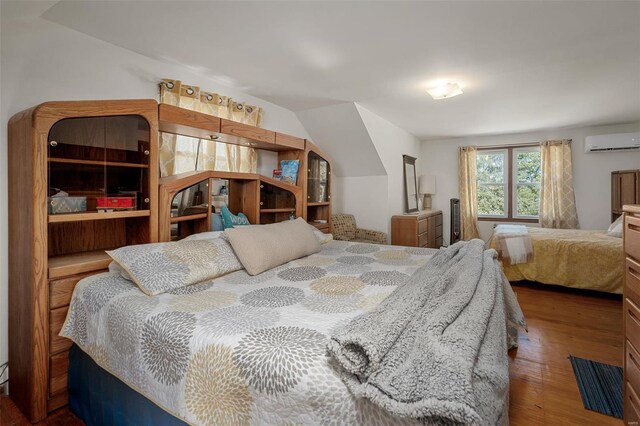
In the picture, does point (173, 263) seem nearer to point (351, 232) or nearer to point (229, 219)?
point (229, 219)

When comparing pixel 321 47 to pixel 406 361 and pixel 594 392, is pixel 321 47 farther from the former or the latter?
pixel 594 392

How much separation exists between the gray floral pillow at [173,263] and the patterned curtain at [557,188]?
Result: 514 centimetres

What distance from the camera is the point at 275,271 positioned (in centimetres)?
186

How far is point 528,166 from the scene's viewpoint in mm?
5266

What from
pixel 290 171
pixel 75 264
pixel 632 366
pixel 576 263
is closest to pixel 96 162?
pixel 75 264

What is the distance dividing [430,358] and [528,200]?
5603 millimetres

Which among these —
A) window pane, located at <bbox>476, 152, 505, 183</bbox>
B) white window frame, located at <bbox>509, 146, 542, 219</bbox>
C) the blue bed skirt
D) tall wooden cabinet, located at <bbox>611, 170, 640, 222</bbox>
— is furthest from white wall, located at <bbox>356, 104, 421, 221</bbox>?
the blue bed skirt

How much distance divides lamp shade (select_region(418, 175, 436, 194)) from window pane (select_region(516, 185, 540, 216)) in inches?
54.2

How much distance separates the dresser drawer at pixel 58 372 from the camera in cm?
159

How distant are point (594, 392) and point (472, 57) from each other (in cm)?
231

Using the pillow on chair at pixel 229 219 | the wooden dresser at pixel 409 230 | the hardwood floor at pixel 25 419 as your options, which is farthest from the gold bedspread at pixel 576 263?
the hardwood floor at pixel 25 419

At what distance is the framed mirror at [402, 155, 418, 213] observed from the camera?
16.9 feet

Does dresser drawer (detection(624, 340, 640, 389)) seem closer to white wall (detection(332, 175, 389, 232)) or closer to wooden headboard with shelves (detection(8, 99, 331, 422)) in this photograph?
wooden headboard with shelves (detection(8, 99, 331, 422))

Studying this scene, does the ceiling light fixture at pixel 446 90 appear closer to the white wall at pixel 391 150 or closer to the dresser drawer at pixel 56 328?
the white wall at pixel 391 150
